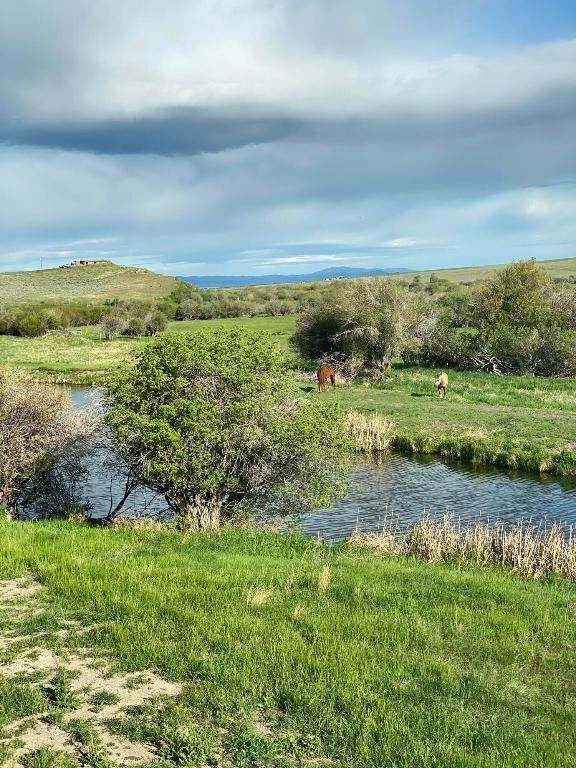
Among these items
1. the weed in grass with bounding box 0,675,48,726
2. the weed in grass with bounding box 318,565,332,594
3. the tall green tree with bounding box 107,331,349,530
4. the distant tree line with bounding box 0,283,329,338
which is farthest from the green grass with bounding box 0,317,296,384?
the weed in grass with bounding box 0,675,48,726

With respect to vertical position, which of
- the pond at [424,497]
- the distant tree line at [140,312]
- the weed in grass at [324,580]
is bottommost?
the pond at [424,497]

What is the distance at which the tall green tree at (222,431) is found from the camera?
53.0ft

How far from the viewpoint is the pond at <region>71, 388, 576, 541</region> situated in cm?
2181

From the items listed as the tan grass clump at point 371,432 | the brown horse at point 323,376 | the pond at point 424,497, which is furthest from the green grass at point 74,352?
the pond at point 424,497

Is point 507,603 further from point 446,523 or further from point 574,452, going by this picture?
point 574,452

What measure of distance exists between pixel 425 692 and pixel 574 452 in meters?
23.7

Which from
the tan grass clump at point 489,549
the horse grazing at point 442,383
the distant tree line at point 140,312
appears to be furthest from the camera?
the distant tree line at point 140,312

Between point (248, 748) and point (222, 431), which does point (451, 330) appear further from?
point (248, 748)

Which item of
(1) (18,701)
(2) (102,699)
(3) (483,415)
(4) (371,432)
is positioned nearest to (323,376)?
(3) (483,415)

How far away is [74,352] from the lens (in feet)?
270

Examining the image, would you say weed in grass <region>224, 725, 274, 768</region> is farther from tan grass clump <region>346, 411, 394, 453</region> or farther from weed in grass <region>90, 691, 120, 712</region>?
tan grass clump <region>346, 411, 394, 453</region>

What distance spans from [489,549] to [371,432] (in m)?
18.3

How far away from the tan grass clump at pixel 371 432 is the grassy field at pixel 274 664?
20981mm

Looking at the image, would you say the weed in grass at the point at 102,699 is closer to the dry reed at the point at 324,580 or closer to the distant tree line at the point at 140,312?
the dry reed at the point at 324,580
